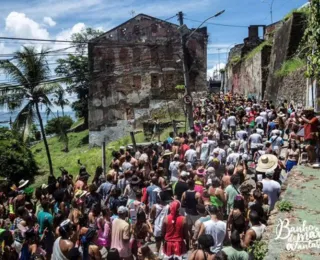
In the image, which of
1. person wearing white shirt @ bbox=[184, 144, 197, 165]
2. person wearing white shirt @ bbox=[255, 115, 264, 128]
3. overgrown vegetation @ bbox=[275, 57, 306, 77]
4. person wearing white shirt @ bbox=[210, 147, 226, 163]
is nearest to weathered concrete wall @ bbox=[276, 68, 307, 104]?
overgrown vegetation @ bbox=[275, 57, 306, 77]

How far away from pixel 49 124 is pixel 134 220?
51.0 metres

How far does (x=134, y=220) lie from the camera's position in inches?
341

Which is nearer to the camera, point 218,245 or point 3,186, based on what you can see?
point 218,245

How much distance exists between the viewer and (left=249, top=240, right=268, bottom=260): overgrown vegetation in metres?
5.88

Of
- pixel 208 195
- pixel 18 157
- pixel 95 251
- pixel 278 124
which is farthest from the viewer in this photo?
pixel 18 157

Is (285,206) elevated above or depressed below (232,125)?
below

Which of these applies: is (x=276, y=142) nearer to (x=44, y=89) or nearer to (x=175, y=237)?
(x=175, y=237)

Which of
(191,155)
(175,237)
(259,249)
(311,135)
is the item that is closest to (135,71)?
(191,155)

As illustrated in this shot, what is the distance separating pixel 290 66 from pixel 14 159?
15624mm

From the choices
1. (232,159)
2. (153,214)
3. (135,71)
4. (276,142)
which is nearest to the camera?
(153,214)

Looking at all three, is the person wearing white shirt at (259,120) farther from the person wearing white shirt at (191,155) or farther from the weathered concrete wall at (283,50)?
the weathered concrete wall at (283,50)

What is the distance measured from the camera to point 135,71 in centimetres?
3806

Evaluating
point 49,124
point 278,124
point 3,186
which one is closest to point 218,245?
point 3,186

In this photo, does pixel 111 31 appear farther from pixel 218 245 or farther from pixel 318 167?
pixel 218 245
